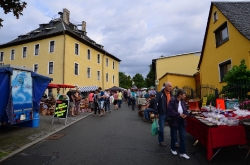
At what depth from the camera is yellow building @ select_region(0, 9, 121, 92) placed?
27.0 m

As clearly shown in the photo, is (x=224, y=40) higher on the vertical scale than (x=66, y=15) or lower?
lower

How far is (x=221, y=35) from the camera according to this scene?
1449 cm

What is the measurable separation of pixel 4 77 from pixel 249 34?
12.5 metres

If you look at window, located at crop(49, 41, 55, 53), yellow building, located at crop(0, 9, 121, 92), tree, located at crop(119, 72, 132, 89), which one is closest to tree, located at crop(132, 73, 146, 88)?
tree, located at crop(119, 72, 132, 89)

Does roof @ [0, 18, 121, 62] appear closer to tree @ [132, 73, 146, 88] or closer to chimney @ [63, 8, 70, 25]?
chimney @ [63, 8, 70, 25]

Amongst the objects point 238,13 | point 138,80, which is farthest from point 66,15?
point 138,80

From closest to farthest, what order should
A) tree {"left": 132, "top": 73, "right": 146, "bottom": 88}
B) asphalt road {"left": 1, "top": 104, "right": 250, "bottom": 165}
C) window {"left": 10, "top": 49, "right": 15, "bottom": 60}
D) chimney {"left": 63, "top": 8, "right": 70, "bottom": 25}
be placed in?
asphalt road {"left": 1, "top": 104, "right": 250, "bottom": 165} → window {"left": 10, "top": 49, "right": 15, "bottom": 60} → chimney {"left": 63, "top": 8, "right": 70, "bottom": 25} → tree {"left": 132, "top": 73, "right": 146, "bottom": 88}

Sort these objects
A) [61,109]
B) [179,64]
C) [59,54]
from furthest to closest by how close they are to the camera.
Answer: [179,64] < [59,54] < [61,109]

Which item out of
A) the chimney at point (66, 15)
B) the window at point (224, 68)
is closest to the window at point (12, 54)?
the chimney at point (66, 15)

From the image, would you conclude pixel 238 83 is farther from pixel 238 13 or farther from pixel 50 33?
pixel 50 33

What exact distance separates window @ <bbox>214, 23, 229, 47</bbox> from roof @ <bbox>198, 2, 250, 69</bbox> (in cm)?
92

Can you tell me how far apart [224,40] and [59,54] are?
21481 millimetres

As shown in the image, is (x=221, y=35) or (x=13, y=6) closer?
(x=13, y=6)

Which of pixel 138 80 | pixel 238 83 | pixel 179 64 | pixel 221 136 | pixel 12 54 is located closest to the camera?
pixel 221 136
